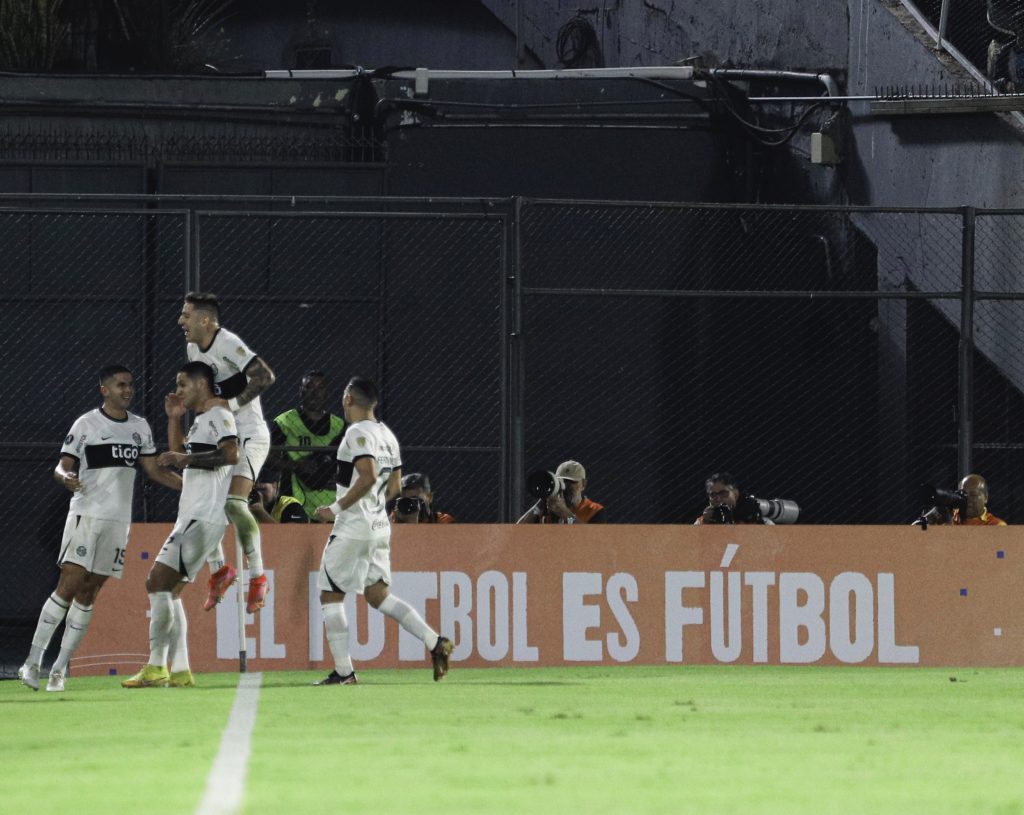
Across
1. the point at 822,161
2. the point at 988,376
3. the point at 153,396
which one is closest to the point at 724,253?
the point at 822,161

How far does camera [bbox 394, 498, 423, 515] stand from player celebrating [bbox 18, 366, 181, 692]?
89.7 inches

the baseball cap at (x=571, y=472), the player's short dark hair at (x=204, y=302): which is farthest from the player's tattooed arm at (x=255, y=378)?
the baseball cap at (x=571, y=472)

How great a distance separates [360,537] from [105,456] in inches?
68.0

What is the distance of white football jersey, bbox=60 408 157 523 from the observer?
12.0m

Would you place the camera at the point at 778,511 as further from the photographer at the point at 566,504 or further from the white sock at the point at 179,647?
the white sock at the point at 179,647

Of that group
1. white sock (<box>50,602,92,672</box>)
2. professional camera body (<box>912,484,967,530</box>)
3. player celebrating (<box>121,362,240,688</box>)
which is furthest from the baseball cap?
white sock (<box>50,602,92,672</box>)

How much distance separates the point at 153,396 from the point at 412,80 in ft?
12.0

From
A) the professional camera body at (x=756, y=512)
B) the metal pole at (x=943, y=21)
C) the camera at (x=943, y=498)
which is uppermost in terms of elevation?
the metal pole at (x=943, y=21)

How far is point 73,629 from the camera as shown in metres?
12.0

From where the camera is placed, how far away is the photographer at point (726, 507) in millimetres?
13969

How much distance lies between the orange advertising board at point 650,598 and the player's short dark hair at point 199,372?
84.2 inches

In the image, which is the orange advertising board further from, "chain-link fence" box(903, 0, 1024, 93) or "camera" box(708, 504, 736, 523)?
"chain-link fence" box(903, 0, 1024, 93)

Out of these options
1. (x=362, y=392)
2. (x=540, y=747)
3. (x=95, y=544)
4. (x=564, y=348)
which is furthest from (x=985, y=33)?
(x=540, y=747)

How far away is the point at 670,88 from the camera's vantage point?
17422mm
